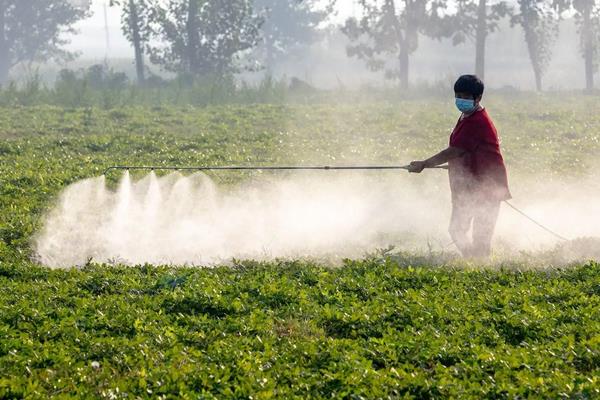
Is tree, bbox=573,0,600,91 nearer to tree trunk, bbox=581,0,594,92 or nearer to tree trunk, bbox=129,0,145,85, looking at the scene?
tree trunk, bbox=581,0,594,92

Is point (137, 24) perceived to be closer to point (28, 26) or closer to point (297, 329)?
point (28, 26)

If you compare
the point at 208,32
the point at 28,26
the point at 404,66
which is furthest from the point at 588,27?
the point at 28,26

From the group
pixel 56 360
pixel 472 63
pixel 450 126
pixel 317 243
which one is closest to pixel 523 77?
pixel 472 63

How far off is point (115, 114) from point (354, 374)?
28353mm

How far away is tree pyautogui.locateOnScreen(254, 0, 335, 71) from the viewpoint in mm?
115688

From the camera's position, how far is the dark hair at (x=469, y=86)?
476 inches

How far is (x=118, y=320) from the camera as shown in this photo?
9258 mm

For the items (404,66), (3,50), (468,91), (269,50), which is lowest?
(404,66)

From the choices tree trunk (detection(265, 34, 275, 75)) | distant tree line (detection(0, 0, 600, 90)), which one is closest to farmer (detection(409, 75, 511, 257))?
distant tree line (detection(0, 0, 600, 90))

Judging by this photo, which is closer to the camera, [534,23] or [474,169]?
[474,169]

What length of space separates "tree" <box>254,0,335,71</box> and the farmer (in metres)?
102

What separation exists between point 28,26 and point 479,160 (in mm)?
79552

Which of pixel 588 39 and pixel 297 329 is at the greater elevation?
pixel 588 39

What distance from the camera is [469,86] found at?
12086 millimetres
